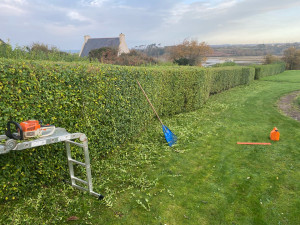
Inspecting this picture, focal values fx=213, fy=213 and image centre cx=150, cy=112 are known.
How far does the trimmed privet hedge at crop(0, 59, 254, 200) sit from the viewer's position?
3.51 m

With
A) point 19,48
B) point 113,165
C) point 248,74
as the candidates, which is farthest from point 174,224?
point 248,74

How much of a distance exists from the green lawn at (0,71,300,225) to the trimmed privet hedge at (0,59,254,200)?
362 mm

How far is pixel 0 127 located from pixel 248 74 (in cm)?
2736

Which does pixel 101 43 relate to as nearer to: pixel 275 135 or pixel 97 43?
pixel 97 43

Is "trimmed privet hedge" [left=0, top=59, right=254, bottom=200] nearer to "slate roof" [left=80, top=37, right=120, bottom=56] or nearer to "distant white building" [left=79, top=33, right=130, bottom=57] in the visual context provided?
"distant white building" [left=79, top=33, right=130, bottom=57]

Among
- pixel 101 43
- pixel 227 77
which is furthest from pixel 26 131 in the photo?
pixel 101 43

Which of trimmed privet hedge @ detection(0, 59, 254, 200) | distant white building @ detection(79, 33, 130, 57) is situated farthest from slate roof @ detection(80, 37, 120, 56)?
trimmed privet hedge @ detection(0, 59, 254, 200)

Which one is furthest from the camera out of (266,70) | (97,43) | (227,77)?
(97,43)

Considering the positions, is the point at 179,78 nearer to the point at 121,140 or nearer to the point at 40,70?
the point at 121,140

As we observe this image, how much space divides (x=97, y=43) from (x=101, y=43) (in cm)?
157

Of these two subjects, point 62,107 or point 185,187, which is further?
point 185,187

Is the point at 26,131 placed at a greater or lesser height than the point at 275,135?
greater

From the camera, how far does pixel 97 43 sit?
49625mm

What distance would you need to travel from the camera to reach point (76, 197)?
404 cm
